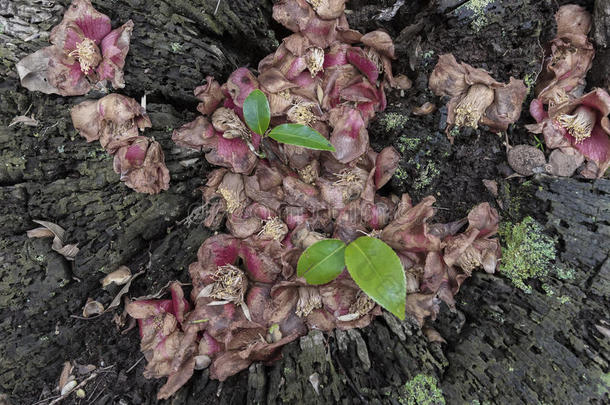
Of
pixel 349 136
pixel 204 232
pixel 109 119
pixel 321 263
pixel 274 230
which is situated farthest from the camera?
pixel 204 232

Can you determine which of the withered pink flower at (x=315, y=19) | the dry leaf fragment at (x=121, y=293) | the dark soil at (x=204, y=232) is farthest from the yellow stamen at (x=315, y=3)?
the dry leaf fragment at (x=121, y=293)

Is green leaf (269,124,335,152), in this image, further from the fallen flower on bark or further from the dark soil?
the fallen flower on bark

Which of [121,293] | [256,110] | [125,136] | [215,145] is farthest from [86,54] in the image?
[121,293]

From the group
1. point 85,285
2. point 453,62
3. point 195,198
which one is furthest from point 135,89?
point 453,62

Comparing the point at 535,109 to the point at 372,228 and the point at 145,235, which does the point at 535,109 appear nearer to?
the point at 372,228

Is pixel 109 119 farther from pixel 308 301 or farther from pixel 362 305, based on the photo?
pixel 362 305

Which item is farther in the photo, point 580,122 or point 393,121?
point 393,121

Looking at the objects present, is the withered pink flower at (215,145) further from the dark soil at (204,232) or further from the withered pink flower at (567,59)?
the withered pink flower at (567,59)
